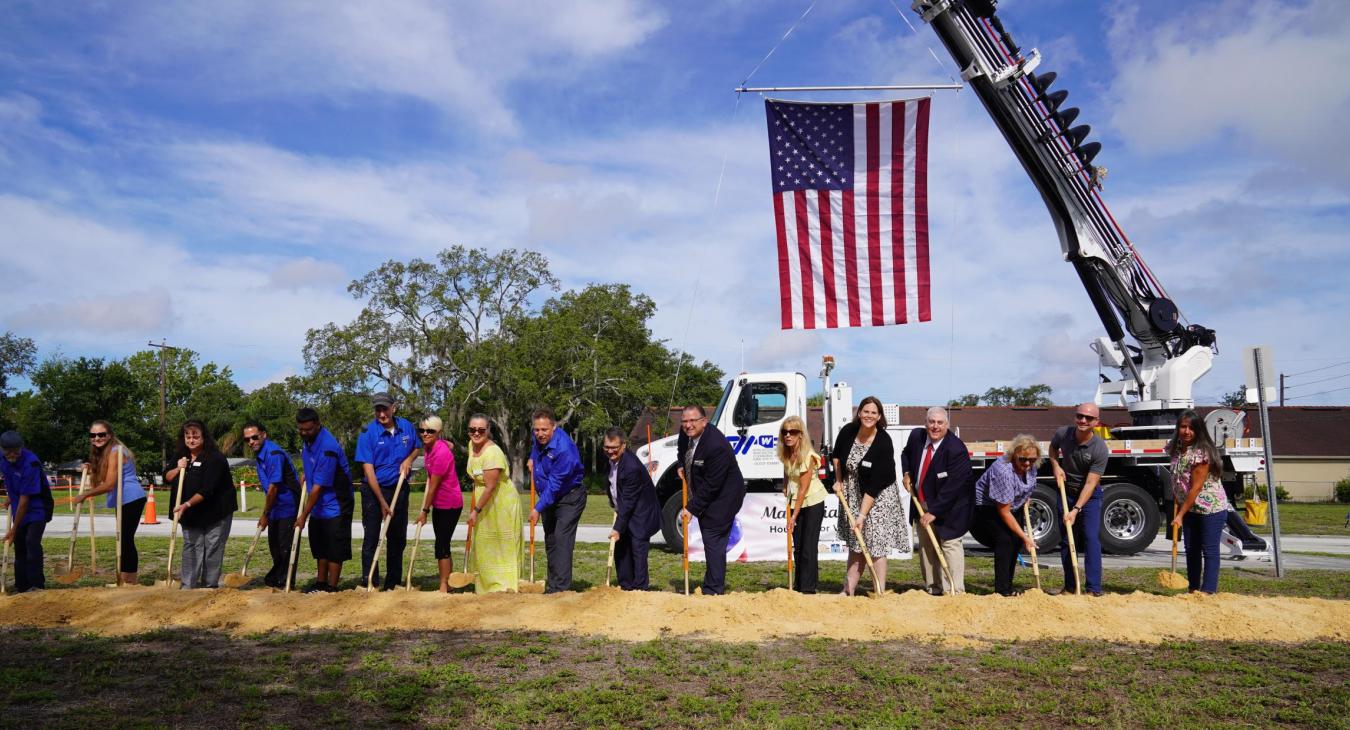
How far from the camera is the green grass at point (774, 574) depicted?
9.36 metres

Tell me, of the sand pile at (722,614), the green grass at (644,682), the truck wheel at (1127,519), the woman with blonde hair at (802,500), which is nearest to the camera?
the green grass at (644,682)

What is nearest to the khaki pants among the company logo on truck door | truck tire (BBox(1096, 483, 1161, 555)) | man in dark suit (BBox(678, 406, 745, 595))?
man in dark suit (BBox(678, 406, 745, 595))

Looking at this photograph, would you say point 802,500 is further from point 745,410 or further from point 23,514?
point 23,514

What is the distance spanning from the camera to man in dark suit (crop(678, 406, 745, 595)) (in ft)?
26.8

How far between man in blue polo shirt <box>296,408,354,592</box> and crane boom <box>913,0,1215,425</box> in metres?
9.77

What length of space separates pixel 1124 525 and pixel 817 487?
21.1 ft

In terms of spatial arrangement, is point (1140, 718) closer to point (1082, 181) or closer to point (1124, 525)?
point (1124, 525)

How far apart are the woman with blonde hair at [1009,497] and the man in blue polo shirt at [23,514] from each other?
8.64 meters

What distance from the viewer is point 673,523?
12.4 metres

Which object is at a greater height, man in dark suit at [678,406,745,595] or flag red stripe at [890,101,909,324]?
flag red stripe at [890,101,909,324]

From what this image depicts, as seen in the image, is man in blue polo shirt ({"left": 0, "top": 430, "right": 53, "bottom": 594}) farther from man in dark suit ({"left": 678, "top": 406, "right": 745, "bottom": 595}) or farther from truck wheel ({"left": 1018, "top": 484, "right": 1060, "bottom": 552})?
truck wheel ({"left": 1018, "top": 484, "right": 1060, "bottom": 552})

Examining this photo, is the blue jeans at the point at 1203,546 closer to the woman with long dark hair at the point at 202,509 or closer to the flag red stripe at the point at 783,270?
the flag red stripe at the point at 783,270

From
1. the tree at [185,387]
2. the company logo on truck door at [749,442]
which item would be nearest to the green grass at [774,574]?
the company logo on truck door at [749,442]

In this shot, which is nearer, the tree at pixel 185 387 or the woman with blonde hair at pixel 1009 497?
the woman with blonde hair at pixel 1009 497
